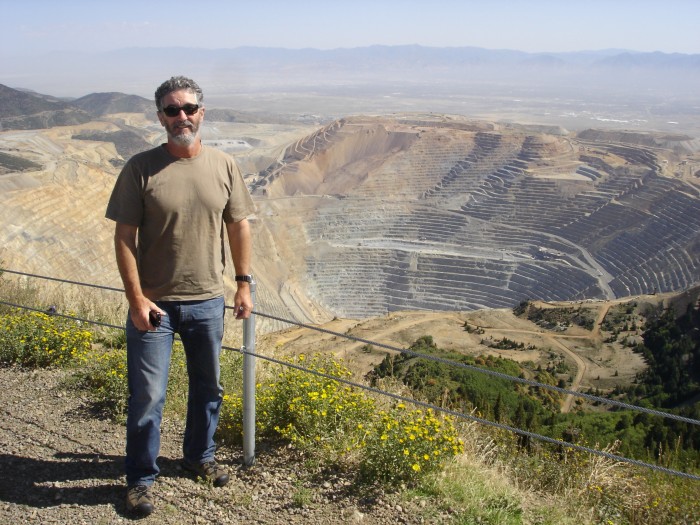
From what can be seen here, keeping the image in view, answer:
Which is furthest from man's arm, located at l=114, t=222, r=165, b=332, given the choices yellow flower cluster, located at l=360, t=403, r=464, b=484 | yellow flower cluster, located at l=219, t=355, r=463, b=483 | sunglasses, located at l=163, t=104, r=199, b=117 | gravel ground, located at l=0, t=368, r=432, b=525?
yellow flower cluster, located at l=360, t=403, r=464, b=484

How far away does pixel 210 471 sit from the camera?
3838 millimetres

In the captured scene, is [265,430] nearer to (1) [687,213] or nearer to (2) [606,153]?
(1) [687,213]

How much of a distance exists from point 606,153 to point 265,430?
2494 inches

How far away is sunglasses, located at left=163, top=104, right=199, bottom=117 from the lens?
3.45 meters

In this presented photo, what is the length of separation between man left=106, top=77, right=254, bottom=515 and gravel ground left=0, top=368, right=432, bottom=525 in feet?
0.45

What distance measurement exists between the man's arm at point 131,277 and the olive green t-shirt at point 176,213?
6 centimetres

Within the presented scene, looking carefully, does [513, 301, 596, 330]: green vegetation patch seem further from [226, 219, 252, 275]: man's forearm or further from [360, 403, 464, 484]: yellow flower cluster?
[226, 219, 252, 275]: man's forearm

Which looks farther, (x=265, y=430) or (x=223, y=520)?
(x=265, y=430)

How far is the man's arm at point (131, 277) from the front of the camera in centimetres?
339

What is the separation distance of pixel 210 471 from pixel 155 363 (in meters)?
0.74

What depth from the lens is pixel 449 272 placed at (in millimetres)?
44812

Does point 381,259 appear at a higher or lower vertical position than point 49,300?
lower

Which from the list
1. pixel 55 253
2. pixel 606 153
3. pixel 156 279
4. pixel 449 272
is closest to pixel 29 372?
pixel 156 279

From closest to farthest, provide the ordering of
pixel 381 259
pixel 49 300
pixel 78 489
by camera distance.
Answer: pixel 78 489
pixel 49 300
pixel 381 259
